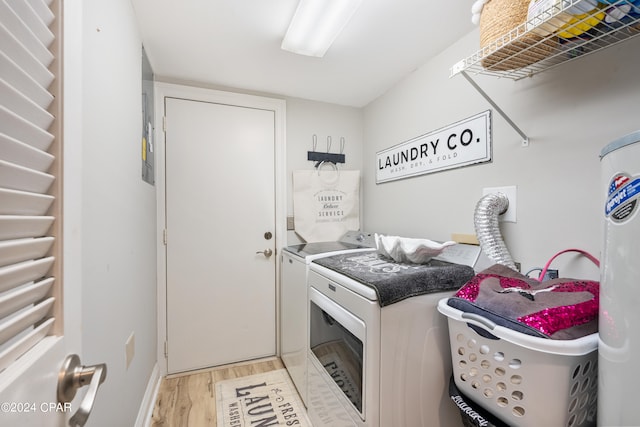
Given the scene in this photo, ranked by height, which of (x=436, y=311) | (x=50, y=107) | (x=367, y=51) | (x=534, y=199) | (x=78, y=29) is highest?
(x=367, y=51)

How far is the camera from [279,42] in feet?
5.38

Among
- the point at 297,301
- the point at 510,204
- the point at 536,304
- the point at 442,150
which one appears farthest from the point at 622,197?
the point at 297,301

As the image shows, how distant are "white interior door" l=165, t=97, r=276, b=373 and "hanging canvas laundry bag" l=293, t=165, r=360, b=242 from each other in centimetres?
24

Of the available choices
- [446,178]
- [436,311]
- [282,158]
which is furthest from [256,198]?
[436,311]

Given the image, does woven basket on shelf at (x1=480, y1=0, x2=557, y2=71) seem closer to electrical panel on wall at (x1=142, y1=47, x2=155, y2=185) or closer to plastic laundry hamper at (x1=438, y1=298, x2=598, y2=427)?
plastic laundry hamper at (x1=438, y1=298, x2=598, y2=427)

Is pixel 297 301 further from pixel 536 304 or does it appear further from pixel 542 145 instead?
pixel 542 145

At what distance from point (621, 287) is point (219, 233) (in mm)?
2180

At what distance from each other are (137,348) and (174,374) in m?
0.81

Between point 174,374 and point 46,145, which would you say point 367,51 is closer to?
point 46,145

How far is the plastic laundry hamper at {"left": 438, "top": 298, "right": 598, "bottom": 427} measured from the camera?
706 mm

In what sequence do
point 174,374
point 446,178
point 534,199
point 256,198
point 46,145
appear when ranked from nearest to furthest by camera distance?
1. point 46,145
2. point 534,199
3. point 446,178
4. point 174,374
5. point 256,198

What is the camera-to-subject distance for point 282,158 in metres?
2.37

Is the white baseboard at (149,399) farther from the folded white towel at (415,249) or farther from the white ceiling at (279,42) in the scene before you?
the white ceiling at (279,42)

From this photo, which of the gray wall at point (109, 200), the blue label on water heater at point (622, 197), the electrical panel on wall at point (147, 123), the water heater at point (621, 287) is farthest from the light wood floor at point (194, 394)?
the blue label on water heater at point (622, 197)
